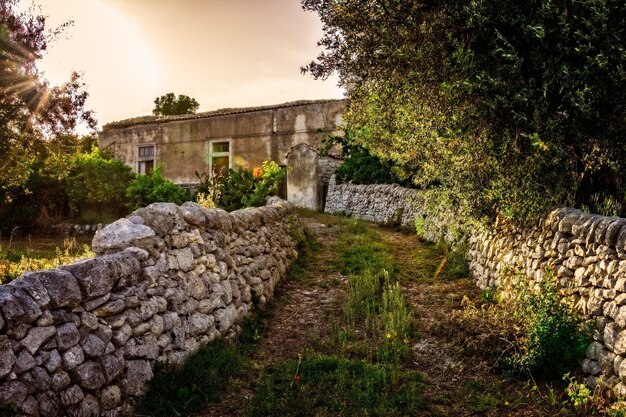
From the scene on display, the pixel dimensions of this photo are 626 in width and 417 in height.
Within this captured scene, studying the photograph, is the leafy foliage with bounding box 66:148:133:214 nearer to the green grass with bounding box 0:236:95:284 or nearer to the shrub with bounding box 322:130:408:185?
the green grass with bounding box 0:236:95:284

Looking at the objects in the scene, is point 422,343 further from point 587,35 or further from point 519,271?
point 587,35

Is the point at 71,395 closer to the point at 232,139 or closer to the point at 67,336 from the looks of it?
the point at 67,336

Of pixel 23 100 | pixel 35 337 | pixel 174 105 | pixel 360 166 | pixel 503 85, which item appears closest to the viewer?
pixel 35 337

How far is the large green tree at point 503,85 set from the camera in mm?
5676

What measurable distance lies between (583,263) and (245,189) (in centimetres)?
847

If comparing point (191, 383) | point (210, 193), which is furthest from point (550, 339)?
point (210, 193)

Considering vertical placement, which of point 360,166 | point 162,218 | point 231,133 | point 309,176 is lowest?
point 162,218

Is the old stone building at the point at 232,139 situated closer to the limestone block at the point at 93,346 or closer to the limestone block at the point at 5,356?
the limestone block at the point at 93,346

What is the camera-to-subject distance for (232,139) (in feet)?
86.2

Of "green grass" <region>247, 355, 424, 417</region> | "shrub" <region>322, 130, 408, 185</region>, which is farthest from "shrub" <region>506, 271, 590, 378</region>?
"shrub" <region>322, 130, 408, 185</region>

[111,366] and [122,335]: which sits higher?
[122,335]

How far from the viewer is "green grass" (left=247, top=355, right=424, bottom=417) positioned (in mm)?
4324

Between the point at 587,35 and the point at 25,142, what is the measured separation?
1003 cm

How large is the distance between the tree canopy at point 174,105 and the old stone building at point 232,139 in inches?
439
